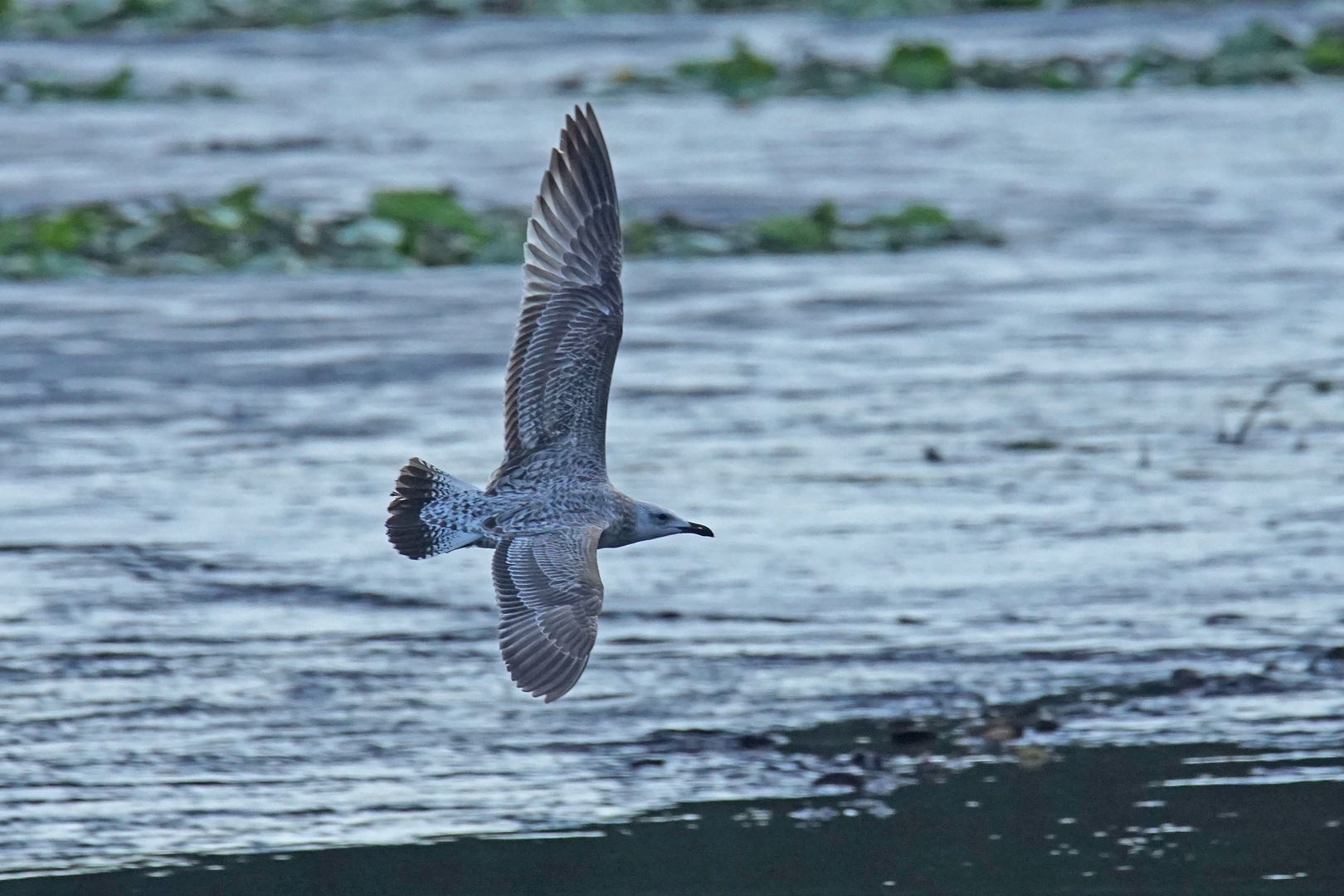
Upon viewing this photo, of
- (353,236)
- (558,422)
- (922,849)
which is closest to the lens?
(922,849)

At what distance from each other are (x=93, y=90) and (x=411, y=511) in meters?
18.7

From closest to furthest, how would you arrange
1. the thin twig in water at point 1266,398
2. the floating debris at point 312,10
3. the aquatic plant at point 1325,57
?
1. the thin twig in water at point 1266,398
2. the aquatic plant at point 1325,57
3. the floating debris at point 312,10

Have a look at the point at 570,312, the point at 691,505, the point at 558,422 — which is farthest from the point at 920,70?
the point at 558,422

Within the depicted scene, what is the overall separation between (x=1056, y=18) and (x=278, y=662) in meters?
23.2

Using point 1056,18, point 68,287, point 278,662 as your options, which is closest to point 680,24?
point 1056,18

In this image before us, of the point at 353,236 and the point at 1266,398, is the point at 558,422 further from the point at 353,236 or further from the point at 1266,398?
the point at 353,236

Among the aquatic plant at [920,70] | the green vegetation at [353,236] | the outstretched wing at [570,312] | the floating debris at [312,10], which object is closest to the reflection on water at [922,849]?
the outstretched wing at [570,312]

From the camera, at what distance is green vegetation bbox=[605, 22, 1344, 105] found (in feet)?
81.8

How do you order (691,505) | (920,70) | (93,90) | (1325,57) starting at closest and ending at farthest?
(691,505)
(93,90)
(920,70)
(1325,57)

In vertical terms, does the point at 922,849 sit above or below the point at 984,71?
below

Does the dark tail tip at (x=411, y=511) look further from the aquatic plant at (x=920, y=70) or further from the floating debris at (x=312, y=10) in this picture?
the floating debris at (x=312, y=10)

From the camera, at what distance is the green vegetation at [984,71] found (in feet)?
81.8

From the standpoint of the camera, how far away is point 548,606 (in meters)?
6.65

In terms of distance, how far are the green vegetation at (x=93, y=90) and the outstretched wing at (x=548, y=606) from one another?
61.4 ft
